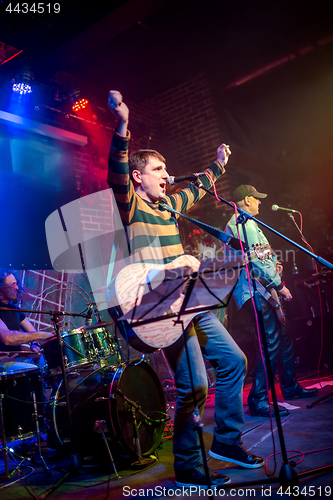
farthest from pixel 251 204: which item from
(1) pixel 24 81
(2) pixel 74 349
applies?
(1) pixel 24 81

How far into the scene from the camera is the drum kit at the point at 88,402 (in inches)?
120

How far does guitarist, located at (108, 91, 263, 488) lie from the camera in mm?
2348

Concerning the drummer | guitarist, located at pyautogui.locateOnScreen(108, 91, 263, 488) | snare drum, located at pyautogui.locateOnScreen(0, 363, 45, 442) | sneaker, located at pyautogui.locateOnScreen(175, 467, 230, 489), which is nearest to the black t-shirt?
the drummer

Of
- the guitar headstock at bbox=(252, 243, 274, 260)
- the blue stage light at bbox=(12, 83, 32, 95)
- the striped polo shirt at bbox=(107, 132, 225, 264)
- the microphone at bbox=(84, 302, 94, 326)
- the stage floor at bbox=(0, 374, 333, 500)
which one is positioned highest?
the blue stage light at bbox=(12, 83, 32, 95)

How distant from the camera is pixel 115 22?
188 inches

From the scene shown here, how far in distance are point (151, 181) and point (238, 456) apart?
200 centimetres

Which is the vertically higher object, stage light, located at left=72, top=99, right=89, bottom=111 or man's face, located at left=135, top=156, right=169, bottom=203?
stage light, located at left=72, top=99, right=89, bottom=111

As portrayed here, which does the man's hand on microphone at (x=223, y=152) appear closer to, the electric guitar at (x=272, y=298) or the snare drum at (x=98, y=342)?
the electric guitar at (x=272, y=298)

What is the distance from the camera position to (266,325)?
4.21 metres

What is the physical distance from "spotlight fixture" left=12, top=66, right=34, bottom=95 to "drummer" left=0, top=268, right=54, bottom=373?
257cm

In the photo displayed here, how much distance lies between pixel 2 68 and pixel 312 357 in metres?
6.38

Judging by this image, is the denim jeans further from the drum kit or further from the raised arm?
the raised arm

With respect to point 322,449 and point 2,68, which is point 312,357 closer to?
point 322,449

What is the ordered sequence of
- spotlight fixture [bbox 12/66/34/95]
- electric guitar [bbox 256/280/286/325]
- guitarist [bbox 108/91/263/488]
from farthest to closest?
spotlight fixture [bbox 12/66/34/95], electric guitar [bbox 256/280/286/325], guitarist [bbox 108/91/263/488]
